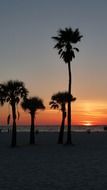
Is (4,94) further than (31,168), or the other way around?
(4,94)

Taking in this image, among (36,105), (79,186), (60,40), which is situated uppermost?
(60,40)

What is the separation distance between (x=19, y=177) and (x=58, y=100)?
34320 millimetres

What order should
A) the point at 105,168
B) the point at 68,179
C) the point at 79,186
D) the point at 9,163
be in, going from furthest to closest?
the point at 9,163 < the point at 105,168 < the point at 68,179 < the point at 79,186

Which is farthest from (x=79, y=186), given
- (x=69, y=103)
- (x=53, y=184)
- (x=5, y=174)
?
(x=69, y=103)

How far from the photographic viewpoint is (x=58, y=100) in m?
55.6

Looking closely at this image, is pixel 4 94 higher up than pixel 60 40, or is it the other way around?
pixel 60 40

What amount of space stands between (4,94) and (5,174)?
86.5 feet

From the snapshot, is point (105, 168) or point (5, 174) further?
point (105, 168)

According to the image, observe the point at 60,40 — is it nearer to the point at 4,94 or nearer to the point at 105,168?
the point at 4,94

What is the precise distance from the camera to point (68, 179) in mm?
20500

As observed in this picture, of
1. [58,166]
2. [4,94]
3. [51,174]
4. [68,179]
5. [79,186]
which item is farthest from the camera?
[4,94]

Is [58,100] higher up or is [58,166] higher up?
[58,100]

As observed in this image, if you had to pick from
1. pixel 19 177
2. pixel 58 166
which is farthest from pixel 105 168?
pixel 19 177

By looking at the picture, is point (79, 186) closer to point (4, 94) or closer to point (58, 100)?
point (4, 94)
